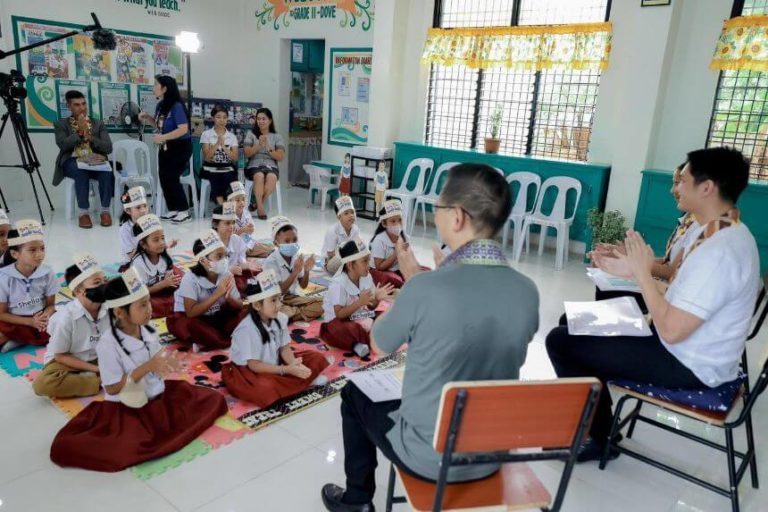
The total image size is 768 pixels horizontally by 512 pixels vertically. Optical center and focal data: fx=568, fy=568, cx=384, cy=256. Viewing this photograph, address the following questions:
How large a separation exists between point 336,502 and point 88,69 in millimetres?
6484

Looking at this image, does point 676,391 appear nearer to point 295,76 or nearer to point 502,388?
point 502,388

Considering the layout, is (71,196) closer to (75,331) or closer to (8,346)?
(8,346)

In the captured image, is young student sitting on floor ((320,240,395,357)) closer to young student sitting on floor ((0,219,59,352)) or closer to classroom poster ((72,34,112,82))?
young student sitting on floor ((0,219,59,352))

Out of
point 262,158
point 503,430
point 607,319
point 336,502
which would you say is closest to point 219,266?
point 336,502

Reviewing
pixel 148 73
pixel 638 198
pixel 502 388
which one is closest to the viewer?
pixel 502 388

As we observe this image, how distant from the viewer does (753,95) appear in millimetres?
5137

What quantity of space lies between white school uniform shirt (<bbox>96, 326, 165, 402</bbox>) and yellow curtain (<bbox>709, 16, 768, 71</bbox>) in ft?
17.0

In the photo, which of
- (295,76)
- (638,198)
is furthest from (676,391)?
(295,76)

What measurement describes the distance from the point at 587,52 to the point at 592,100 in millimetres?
515

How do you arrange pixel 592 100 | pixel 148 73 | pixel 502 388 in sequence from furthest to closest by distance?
pixel 148 73
pixel 592 100
pixel 502 388

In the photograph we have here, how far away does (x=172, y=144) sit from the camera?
248 inches

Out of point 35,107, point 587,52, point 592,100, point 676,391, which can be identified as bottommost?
point 676,391

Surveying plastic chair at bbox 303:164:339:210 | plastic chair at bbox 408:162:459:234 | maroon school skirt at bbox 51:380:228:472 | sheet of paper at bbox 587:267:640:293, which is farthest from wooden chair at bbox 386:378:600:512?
plastic chair at bbox 303:164:339:210

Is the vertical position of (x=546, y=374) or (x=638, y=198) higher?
(x=638, y=198)
